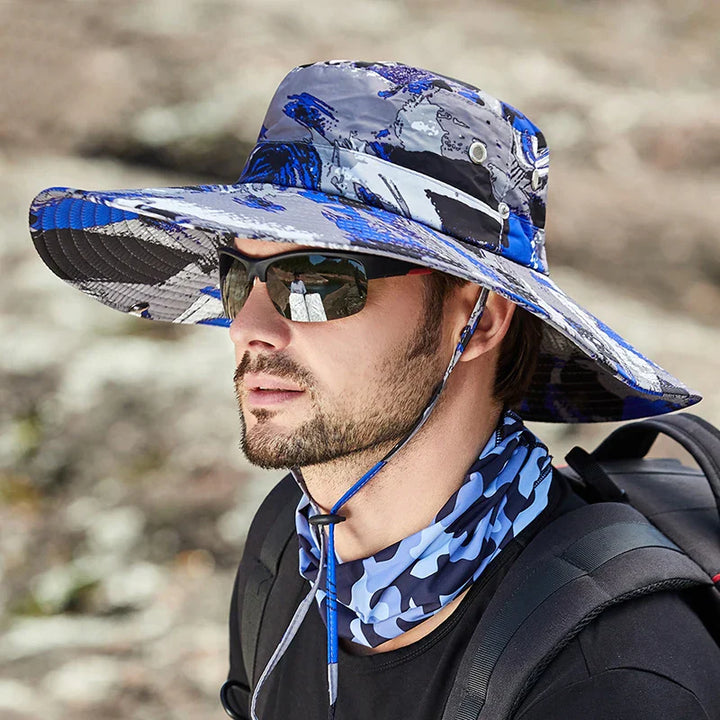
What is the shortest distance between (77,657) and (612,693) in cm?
336

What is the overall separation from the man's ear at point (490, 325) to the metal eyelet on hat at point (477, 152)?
316mm

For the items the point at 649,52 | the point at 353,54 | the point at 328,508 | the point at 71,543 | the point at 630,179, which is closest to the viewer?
the point at 328,508

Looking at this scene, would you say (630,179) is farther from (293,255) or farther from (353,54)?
(293,255)

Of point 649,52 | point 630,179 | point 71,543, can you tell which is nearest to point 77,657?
point 71,543

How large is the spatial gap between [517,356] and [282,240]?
0.80 metres

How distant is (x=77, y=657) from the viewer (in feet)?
14.2

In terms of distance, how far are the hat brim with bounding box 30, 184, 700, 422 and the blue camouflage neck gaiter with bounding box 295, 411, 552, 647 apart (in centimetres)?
28

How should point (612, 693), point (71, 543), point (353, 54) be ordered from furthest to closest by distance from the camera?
1. point (353, 54)
2. point (71, 543)
3. point (612, 693)

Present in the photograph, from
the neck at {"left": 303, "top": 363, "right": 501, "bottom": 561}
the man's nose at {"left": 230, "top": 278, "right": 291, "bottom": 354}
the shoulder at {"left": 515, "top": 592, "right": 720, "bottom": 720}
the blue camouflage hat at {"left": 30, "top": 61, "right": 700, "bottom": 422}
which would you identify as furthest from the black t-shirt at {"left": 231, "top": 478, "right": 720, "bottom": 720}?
the man's nose at {"left": 230, "top": 278, "right": 291, "bottom": 354}

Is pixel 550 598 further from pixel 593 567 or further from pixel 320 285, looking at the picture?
pixel 320 285

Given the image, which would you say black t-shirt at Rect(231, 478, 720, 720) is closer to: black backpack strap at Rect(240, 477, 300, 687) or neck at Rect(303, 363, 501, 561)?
black backpack strap at Rect(240, 477, 300, 687)

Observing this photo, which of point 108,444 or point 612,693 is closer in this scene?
point 612,693

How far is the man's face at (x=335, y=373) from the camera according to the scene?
190cm

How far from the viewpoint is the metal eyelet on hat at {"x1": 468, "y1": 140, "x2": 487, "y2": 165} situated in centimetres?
185
